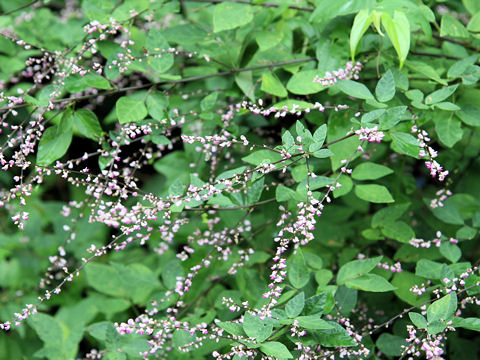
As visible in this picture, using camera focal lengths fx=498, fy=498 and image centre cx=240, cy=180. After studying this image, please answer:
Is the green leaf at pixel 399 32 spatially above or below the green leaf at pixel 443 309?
above

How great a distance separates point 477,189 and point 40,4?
3082mm

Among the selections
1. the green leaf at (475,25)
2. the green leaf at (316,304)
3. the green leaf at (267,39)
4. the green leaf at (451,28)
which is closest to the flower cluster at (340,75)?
the green leaf at (267,39)

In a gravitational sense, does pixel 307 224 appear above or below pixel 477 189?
above

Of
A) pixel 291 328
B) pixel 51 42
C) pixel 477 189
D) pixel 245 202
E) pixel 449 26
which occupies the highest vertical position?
pixel 51 42

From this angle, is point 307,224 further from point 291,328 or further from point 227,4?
point 227,4

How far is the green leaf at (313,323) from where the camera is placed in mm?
1476

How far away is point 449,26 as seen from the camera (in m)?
1.94

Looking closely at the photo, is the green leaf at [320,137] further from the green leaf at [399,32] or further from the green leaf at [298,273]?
the green leaf at [298,273]

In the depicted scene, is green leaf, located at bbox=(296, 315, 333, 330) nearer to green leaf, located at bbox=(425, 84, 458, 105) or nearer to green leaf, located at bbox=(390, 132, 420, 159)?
green leaf, located at bbox=(390, 132, 420, 159)

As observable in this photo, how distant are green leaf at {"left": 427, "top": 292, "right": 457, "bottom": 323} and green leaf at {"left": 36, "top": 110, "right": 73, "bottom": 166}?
1420mm

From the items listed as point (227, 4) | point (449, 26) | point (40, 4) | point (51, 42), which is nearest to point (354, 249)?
point (449, 26)

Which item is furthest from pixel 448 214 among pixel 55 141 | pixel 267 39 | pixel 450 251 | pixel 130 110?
pixel 55 141

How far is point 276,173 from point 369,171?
2.34 ft

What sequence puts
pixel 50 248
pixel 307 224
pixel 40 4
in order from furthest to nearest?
pixel 40 4
pixel 50 248
pixel 307 224
